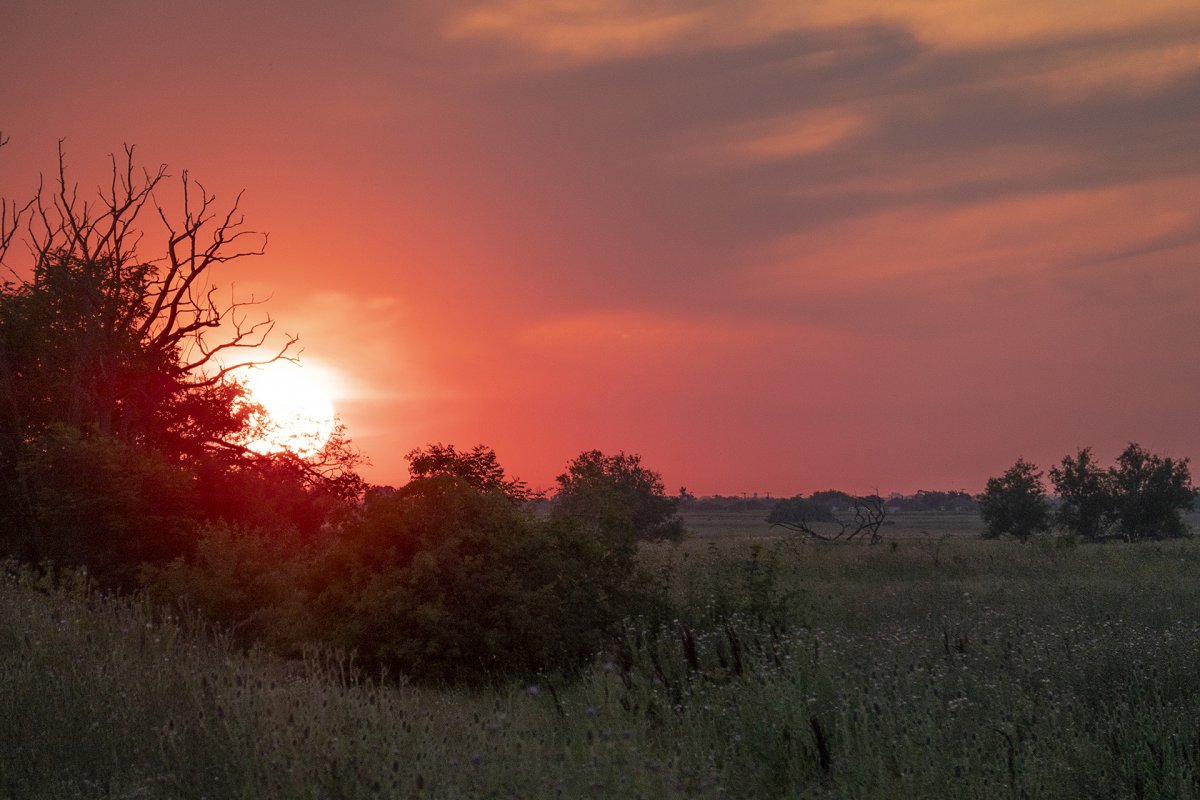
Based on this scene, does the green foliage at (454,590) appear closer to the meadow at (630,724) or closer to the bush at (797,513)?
the meadow at (630,724)

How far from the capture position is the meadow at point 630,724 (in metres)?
6.53

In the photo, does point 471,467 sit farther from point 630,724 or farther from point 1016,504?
point 1016,504

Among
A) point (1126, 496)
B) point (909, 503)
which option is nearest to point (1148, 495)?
point (1126, 496)

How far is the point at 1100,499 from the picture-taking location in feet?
202

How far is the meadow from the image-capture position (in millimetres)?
6527

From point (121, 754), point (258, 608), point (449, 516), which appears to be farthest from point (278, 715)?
point (258, 608)

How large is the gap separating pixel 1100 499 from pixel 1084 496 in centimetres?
91

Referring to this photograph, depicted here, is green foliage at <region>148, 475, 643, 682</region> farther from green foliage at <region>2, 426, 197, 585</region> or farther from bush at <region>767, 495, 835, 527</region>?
bush at <region>767, 495, 835, 527</region>

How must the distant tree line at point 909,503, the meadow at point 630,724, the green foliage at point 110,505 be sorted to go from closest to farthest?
1. the meadow at point 630,724
2. the green foliage at point 110,505
3. the distant tree line at point 909,503

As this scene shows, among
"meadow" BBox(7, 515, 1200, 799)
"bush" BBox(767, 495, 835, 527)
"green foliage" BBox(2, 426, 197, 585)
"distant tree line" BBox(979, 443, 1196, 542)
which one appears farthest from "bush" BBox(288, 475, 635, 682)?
"bush" BBox(767, 495, 835, 527)

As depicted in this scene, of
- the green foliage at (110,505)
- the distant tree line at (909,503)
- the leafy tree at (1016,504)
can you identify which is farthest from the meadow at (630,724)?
the distant tree line at (909,503)

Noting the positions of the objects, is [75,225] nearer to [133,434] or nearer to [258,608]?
[133,434]

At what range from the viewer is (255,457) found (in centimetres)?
3028

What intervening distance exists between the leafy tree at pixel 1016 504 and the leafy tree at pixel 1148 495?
13.9 feet
